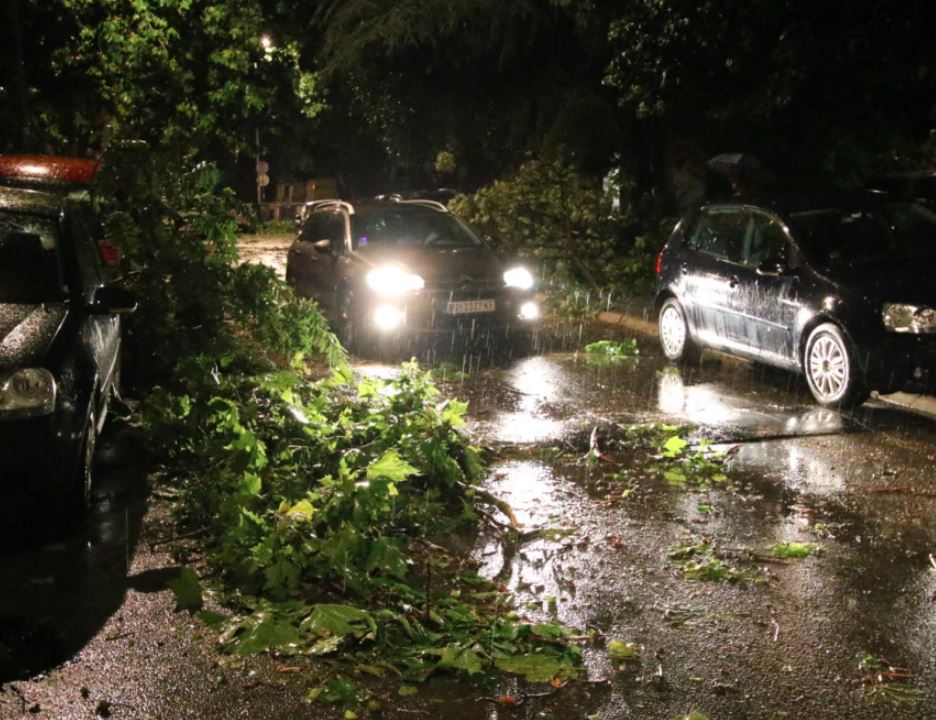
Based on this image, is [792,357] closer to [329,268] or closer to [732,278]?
[732,278]

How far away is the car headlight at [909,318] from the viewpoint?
858cm

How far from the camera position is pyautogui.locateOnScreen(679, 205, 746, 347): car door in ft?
34.9

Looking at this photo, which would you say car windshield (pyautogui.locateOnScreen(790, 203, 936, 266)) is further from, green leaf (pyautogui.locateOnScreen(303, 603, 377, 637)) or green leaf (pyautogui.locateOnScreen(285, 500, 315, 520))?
green leaf (pyautogui.locateOnScreen(303, 603, 377, 637))

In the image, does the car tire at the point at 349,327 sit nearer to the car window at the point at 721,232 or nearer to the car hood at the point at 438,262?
the car hood at the point at 438,262

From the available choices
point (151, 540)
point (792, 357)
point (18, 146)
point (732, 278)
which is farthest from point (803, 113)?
point (18, 146)

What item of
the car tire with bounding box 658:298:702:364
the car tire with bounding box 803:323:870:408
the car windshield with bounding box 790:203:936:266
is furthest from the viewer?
the car tire with bounding box 658:298:702:364

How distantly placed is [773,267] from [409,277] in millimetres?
4119

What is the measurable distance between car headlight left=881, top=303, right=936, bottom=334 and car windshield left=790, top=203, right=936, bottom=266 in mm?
840

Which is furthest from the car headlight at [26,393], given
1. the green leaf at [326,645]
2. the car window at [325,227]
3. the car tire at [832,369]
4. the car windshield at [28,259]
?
the car window at [325,227]

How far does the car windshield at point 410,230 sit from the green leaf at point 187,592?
320 inches

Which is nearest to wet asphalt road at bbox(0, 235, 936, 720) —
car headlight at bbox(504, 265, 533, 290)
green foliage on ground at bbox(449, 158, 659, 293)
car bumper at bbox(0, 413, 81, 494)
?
car bumper at bbox(0, 413, 81, 494)

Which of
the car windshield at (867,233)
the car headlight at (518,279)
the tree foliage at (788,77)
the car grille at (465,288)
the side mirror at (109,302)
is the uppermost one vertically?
the tree foliage at (788,77)

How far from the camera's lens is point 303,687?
4.27 m

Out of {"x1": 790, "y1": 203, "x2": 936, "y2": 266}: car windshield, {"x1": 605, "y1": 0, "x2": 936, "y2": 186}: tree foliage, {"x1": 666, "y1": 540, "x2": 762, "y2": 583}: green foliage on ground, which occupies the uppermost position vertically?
{"x1": 605, "y1": 0, "x2": 936, "y2": 186}: tree foliage
